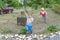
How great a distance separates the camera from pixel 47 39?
38.8 ft

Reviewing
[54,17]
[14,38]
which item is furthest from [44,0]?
[54,17]

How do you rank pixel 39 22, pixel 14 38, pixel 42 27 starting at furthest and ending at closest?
pixel 39 22, pixel 42 27, pixel 14 38

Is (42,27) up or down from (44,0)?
down

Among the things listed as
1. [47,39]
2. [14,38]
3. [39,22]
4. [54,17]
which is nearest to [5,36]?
[14,38]

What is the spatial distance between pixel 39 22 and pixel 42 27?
1.71m

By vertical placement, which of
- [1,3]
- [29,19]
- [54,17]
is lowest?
[54,17]

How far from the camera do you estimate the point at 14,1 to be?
13.4 m

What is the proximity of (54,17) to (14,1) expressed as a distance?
6.93m

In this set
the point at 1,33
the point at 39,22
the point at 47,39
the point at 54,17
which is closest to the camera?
the point at 47,39

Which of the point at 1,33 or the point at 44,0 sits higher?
the point at 44,0

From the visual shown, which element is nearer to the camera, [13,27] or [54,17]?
[13,27]

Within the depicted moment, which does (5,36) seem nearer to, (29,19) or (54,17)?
(29,19)

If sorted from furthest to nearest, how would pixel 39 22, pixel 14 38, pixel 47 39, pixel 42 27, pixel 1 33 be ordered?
pixel 39 22, pixel 42 27, pixel 1 33, pixel 14 38, pixel 47 39

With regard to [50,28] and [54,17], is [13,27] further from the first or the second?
[54,17]
